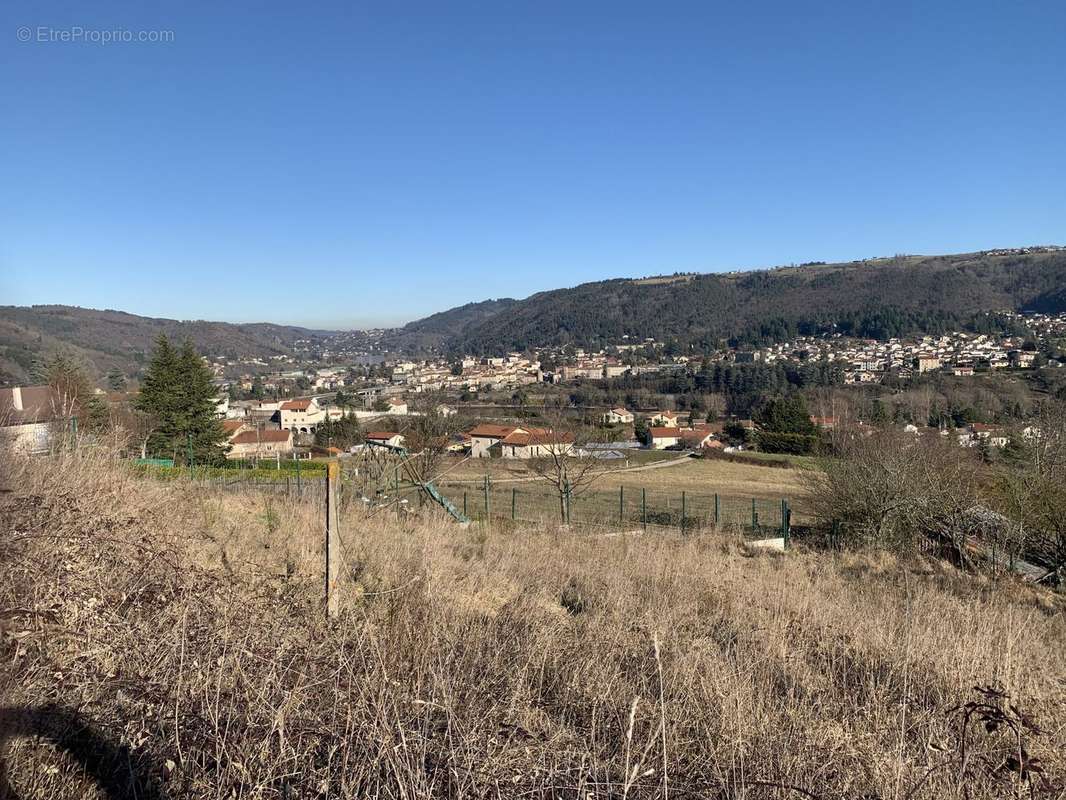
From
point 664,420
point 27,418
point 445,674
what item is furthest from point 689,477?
point 445,674

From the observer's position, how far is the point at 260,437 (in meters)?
38.8

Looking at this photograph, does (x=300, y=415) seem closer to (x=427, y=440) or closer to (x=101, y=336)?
(x=101, y=336)

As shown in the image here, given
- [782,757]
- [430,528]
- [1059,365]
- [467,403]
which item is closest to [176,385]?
[430,528]

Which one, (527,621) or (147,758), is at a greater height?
(147,758)

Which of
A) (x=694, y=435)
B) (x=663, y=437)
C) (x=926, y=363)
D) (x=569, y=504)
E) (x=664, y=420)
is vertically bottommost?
(x=663, y=437)

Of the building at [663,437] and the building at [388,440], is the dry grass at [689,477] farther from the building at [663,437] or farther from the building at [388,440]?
the building at [663,437]

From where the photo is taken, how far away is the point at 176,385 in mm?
25359

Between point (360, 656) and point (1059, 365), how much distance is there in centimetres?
8100

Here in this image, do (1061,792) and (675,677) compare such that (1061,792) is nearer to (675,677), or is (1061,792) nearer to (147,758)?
(675,677)

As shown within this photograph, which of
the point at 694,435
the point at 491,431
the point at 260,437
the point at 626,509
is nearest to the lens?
the point at 626,509

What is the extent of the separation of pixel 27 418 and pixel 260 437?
3452 cm

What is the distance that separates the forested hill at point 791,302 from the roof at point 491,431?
266 feet

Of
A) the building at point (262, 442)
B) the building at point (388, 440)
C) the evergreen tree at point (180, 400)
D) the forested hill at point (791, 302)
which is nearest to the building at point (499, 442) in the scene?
the building at point (388, 440)

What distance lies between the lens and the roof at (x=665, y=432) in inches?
2110
